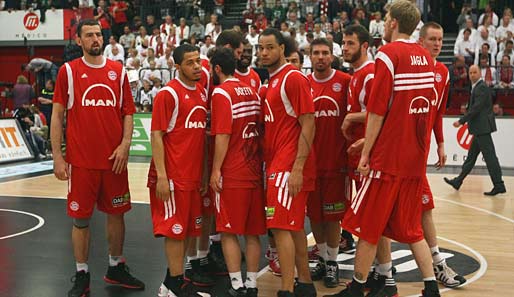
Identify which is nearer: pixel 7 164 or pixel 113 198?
pixel 113 198

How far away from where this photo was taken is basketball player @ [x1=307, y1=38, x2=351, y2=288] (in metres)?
6.32

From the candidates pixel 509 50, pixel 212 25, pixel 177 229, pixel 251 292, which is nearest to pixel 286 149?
pixel 177 229

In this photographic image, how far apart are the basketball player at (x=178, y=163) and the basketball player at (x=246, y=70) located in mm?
741

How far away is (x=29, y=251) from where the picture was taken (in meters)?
7.61

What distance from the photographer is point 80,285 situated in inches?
236

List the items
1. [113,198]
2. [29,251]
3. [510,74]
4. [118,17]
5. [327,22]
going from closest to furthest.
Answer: [113,198], [29,251], [510,74], [327,22], [118,17]

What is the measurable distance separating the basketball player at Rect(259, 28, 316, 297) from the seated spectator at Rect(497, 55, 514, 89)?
1237 centimetres

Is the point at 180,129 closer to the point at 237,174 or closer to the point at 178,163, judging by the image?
the point at 178,163

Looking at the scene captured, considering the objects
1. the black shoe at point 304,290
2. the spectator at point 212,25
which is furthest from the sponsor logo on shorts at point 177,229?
the spectator at point 212,25

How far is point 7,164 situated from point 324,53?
10684 millimetres

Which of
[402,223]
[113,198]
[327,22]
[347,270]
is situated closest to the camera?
[402,223]

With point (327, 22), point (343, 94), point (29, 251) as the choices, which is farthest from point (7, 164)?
point (343, 94)

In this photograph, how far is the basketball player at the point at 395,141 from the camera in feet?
17.4

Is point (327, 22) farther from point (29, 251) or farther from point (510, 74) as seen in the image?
point (29, 251)
